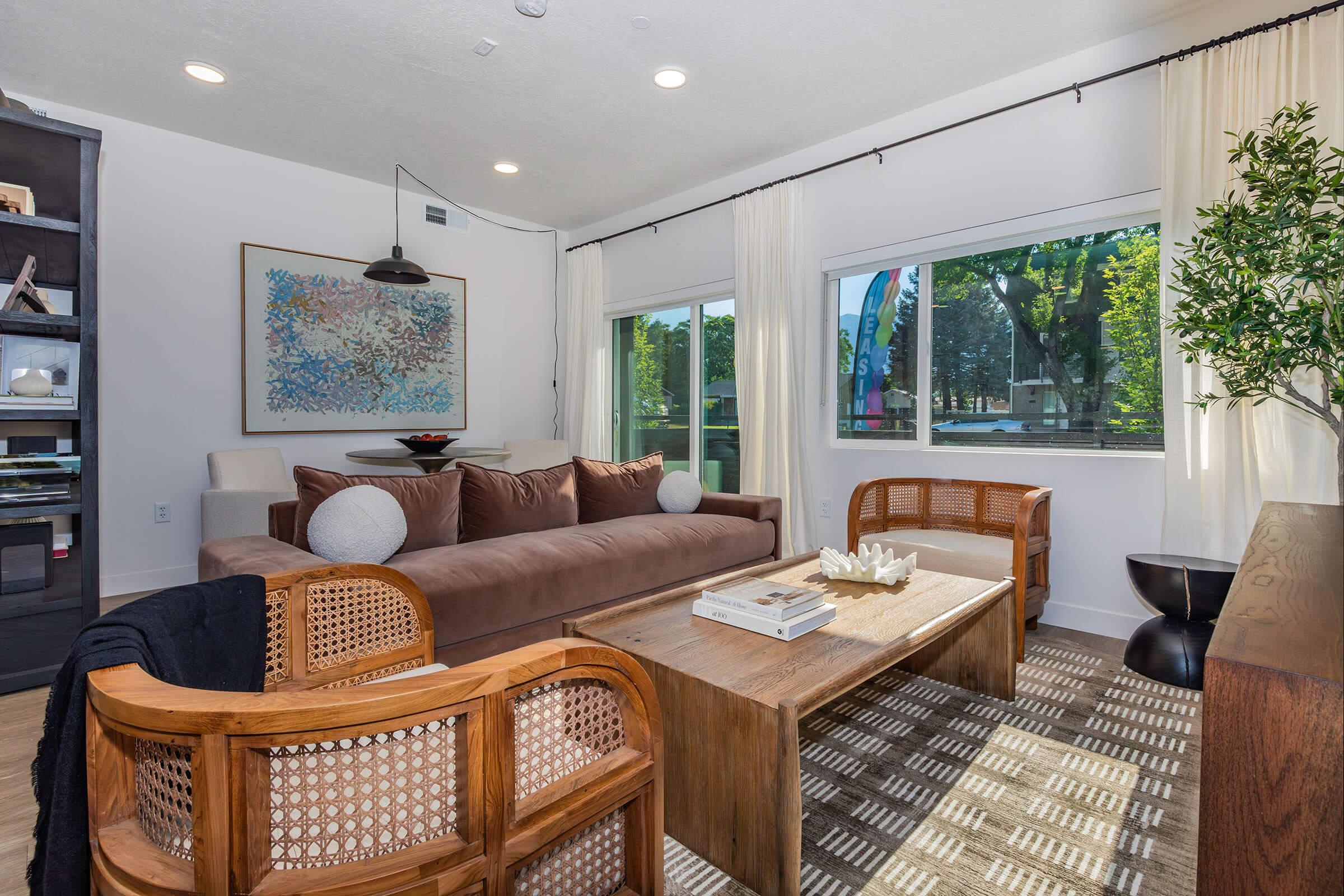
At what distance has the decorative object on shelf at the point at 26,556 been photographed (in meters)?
2.47

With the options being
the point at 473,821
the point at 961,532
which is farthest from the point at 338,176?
the point at 473,821

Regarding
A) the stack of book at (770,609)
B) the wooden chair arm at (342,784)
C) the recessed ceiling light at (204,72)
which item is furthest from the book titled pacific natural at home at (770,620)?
the recessed ceiling light at (204,72)

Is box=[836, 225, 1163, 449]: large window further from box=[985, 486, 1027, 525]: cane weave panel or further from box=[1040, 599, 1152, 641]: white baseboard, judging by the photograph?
box=[1040, 599, 1152, 641]: white baseboard

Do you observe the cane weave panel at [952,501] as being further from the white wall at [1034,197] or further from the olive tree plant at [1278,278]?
the olive tree plant at [1278,278]

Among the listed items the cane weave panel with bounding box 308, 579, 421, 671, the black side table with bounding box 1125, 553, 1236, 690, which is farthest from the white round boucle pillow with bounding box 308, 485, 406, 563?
the black side table with bounding box 1125, 553, 1236, 690

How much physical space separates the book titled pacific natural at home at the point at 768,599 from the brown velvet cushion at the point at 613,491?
1.48m

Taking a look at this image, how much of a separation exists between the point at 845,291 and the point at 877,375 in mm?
583

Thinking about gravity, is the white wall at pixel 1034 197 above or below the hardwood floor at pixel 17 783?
above

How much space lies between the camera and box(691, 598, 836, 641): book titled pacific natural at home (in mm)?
1688

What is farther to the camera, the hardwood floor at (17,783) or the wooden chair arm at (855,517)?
the wooden chair arm at (855,517)

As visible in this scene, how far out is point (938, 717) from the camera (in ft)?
7.09

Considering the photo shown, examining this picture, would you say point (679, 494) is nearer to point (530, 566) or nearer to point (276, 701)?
point (530, 566)

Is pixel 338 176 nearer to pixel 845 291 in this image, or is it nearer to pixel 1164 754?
pixel 845 291

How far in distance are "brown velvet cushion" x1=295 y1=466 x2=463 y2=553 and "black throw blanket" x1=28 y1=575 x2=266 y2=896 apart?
1.40m
